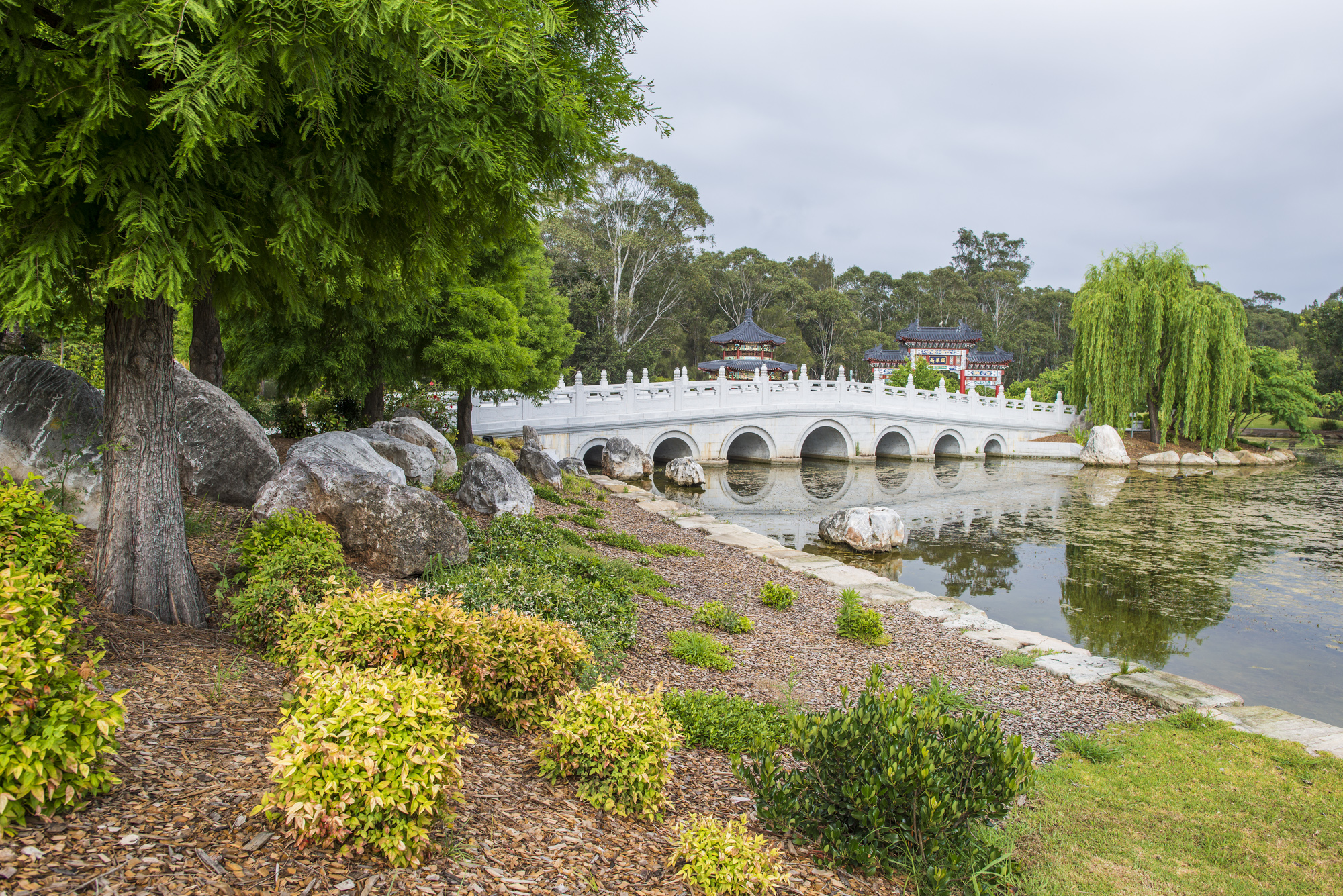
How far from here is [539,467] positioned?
1309 cm

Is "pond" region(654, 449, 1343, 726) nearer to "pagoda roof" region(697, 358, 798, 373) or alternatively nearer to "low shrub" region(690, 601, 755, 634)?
"low shrub" region(690, 601, 755, 634)

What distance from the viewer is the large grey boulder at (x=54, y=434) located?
5180 millimetres

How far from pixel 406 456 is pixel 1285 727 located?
345 inches

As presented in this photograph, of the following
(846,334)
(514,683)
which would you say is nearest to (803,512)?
(514,683)

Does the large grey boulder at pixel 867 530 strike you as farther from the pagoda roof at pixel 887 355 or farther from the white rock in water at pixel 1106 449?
the pagoda roof at pixel 887 355

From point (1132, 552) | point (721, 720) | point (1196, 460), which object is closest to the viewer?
point (721, 720)

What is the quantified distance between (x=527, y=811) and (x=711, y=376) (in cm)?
4164

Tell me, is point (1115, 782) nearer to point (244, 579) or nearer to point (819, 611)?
point (819, 611)

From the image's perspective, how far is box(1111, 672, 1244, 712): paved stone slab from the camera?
19.1 ft

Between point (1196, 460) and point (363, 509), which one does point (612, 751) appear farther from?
point (1196, 460)

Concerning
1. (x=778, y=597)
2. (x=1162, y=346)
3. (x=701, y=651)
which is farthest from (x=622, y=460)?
(x=1162, y=346)

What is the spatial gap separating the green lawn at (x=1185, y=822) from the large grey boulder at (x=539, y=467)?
956cm

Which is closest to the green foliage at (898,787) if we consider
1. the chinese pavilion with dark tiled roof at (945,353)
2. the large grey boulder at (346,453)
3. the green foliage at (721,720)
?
the green foliage at (721,720)

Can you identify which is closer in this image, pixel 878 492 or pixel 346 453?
pixel 346 453
